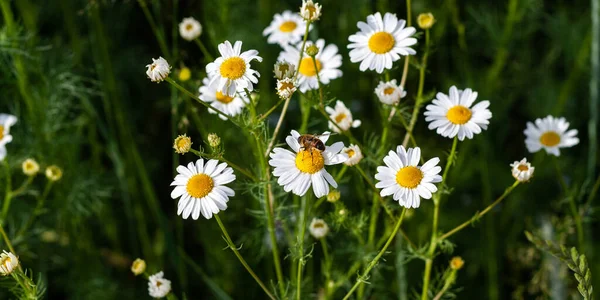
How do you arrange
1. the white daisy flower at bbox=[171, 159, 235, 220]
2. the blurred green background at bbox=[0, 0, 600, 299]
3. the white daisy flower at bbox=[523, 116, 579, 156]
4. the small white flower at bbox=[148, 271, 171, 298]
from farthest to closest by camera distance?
the blurred green background at bbox=[0, 0, 600, 299]
the white daisy flower at bbox=[523, 116, 579, 156]
the small white flower at bbox=[148, 271, 171, 298]
the white daisy flower at bbox=[171, 159, 235, 220]

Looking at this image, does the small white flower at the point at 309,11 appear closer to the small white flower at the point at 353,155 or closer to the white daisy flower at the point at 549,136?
the small white flower at the point at 353,155

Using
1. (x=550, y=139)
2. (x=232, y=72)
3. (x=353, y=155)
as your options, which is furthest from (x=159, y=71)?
(x=550, y=139)

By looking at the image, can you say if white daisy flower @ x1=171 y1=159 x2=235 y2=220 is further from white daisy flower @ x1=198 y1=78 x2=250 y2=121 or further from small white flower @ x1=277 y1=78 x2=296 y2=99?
white daisy flower @ x1=198 y1=78 x2=250 y2=121

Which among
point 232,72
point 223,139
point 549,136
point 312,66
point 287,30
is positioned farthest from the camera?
point 223,139

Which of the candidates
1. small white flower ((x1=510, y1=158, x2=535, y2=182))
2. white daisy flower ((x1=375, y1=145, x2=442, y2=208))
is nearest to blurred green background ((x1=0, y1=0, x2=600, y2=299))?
small white flower ((x1=510, y1=158, x2=535, y2=182))

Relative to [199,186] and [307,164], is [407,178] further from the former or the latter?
[199,186]

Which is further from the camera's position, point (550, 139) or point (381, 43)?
point (550, 139)

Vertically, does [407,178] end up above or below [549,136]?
below
